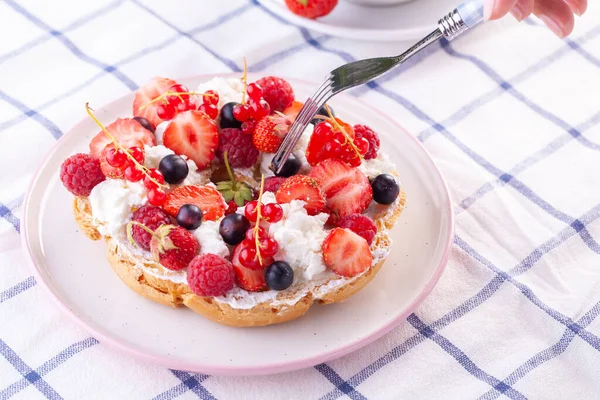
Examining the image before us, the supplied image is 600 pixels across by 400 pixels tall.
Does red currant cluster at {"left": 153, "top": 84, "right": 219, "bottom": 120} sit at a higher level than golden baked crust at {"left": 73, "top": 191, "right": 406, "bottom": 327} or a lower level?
higher

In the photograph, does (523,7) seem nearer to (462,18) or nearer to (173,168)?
(462,18)

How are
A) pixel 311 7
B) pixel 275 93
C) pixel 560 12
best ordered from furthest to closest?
pixel 311 7
pixel 560 12
pixel 275 93

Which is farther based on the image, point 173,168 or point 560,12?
point 560,12

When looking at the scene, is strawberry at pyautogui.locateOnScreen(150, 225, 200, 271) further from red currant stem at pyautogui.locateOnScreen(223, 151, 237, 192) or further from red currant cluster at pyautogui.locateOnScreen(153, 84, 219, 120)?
red currant cluster at pyautogui.locateOnScreen(153, 84, 219, 120)

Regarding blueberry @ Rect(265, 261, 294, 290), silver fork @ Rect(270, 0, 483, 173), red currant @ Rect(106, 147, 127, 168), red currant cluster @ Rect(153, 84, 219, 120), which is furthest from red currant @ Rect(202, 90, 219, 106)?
blueberry @ Rect(265, 261, 294, 290)

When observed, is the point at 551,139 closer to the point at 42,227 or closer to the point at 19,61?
the point at 42,227

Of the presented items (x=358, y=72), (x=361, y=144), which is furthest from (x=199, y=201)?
(x=358, y=72)

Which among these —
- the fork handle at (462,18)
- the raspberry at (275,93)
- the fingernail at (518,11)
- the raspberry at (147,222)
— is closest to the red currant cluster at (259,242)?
the raspberry at (147,222)
